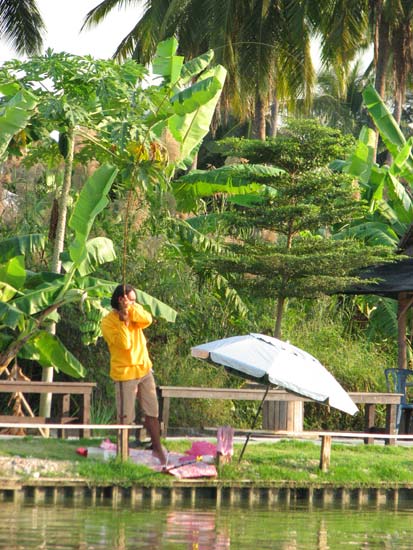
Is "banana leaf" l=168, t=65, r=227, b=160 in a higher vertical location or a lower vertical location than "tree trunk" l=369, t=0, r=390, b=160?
lower

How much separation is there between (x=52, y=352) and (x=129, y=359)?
168 inches

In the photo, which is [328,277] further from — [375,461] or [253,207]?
[375,461]

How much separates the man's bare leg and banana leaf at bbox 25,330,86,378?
4052 millimetres

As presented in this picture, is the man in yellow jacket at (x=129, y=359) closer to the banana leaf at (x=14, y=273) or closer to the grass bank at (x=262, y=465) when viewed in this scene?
the grass bank at (x=262, y=465)

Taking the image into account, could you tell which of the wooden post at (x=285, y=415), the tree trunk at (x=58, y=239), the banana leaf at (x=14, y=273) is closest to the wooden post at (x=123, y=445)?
the banana leaf at (x=14, y=273)

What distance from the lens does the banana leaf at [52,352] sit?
62.5 feet

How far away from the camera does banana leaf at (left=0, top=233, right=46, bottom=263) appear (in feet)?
63.1

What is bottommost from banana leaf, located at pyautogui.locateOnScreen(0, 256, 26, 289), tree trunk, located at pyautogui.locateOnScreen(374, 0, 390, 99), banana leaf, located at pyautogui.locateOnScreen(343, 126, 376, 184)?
banana leaf, located at pyautogui.locateOnScreen(0, 256, 26, 289)

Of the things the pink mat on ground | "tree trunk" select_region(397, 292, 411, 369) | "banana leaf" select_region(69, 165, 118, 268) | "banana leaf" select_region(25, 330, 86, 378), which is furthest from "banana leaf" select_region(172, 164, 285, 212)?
the pink mat on ground

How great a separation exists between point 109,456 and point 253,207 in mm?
7338

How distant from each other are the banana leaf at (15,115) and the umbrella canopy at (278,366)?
4441 millimetres

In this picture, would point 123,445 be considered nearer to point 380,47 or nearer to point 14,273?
point 14,273

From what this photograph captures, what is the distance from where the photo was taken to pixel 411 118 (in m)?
70.3

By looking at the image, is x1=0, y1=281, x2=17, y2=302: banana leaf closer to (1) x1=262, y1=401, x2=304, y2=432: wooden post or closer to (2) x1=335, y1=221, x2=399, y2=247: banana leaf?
(1) x1=262, y1=401, x2=304, y2=432: wooden post
